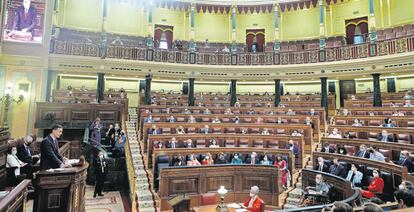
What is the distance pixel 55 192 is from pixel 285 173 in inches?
210

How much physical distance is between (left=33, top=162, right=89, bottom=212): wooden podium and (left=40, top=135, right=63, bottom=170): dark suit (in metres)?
0.17

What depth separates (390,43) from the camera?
1096 centimetres

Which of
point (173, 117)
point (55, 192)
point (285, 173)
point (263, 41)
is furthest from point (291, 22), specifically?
point (55, 192)

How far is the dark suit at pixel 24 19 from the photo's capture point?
29.5 ft

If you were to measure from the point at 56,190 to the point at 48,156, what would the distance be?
0.42 m

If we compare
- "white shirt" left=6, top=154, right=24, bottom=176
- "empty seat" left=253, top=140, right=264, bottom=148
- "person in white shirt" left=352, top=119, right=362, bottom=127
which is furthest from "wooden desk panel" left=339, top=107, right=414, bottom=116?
"white shirt" left=6, top=154, right=24, bottom=176

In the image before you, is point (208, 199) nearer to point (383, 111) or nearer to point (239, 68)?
point (383, 111)

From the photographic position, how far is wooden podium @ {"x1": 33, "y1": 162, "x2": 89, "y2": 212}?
3219 millimetres

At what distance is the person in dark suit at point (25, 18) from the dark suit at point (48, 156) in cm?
765

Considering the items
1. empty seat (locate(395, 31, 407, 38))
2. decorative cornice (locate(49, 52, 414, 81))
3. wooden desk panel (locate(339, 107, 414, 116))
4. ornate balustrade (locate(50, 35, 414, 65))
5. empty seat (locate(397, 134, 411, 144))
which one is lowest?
empty seat (locate(397, 134, 411, 144))

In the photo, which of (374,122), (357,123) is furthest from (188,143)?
(374,122)

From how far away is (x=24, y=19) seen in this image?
9.28 metres

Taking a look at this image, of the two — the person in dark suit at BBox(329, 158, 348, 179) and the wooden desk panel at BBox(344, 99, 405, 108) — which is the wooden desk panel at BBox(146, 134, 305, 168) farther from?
the wooden desk panel at BBox(344, 99, 405, 108)

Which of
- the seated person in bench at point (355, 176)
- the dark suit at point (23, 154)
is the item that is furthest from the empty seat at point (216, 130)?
the dark suit at point (23, 154)
